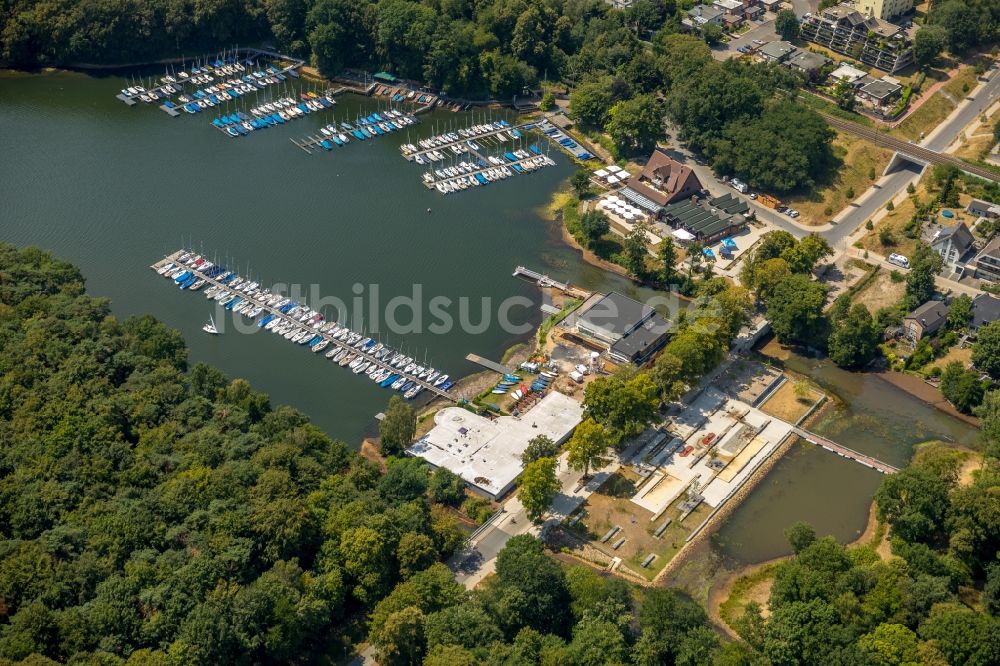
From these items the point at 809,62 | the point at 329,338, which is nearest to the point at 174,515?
the point at 329,338

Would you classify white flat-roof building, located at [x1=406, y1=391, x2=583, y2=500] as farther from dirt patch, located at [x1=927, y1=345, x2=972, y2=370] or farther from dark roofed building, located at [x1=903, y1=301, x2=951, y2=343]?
dirt patch, located at [x1=927, y1=345, x2=972, y2=370]

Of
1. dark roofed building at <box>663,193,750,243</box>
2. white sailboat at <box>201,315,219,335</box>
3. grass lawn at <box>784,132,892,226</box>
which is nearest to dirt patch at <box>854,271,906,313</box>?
grass lawn at <box>784,132,892,226</box>

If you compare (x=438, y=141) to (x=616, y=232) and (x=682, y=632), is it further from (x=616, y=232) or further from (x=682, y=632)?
(x=682, y=632)

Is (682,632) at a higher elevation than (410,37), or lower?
lower

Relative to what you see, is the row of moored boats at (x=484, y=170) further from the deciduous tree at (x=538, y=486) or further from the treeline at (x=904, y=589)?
the treeline at (x=904, y=589)

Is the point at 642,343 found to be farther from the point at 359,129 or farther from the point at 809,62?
the point at 809,62

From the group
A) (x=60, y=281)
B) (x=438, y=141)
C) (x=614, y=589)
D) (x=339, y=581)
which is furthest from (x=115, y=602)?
(x=438, y=141)
